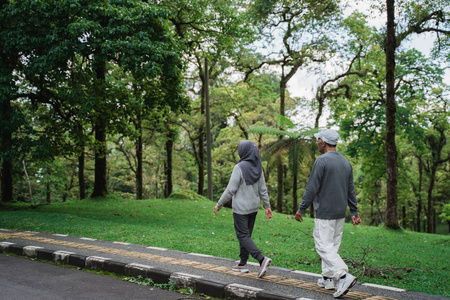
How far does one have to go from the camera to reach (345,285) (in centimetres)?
448

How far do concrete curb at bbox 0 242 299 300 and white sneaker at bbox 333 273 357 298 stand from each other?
56cm

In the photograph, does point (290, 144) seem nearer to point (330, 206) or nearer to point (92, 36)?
point (92, 36)

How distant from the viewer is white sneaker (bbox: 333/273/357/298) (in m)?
4.48

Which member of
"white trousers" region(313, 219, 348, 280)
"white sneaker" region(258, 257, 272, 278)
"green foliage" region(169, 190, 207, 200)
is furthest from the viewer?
"green foliage" region(169, 190, 207, 200)

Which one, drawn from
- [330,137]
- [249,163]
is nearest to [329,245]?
[330,137]

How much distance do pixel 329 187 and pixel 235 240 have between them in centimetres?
503

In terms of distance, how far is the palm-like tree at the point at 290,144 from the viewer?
21.8 m

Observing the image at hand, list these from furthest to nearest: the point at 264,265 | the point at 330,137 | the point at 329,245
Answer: the point at 264,265 → the point at 330,137 → the point at 329,245

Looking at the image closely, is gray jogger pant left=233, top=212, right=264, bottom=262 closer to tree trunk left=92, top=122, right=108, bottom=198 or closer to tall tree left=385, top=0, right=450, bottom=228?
tall tree left=385, top=0, right=450, bottom=228

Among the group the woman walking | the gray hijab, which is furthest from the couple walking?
the gray hijab

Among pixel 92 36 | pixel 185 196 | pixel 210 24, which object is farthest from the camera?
pixel 185 196

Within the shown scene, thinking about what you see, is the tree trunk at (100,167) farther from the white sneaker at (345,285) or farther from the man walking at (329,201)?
the white sneaker at (345,285)

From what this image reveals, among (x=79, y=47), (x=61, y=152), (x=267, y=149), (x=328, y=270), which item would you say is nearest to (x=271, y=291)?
(x=328, y=270)

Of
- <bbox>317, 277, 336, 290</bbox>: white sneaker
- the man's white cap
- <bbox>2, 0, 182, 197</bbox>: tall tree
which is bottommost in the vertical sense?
<bbox>317, 277, 336, 290</bbox>: white sneaker
